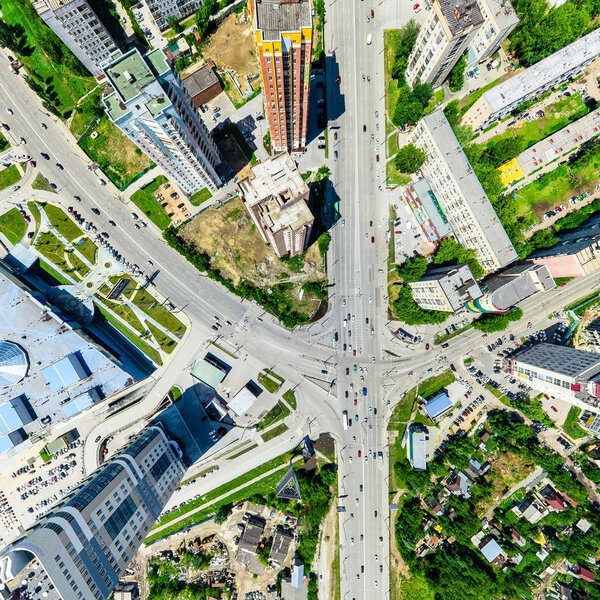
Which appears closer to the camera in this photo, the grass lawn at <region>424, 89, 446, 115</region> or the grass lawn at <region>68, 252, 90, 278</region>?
the grass lawn at <region>68, 252, 90, 278</region>

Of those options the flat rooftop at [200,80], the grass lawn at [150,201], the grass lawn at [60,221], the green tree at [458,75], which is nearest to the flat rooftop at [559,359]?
the green tree at [458,75]

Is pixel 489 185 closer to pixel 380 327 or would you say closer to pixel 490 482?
pixel 380 327

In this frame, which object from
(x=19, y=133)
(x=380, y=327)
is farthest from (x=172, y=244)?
(x=380, y=327)

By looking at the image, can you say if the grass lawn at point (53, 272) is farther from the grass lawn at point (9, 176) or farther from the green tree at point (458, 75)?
the green tree at point (458, 75)

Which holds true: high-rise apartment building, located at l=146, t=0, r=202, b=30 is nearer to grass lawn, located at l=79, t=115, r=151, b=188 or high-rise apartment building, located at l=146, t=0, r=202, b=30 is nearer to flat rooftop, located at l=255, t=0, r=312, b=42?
grass lawn, located at l=79, t=115, r=151, b=188

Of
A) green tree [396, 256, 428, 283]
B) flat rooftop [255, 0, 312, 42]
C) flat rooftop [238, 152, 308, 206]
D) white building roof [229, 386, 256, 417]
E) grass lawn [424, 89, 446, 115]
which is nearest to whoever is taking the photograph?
flat rooftop [255, 0, 312, 42]

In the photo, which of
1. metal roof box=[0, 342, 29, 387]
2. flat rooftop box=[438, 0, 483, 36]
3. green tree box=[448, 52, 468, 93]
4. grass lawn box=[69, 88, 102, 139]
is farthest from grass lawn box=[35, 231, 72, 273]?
green tree box=[448, 52, 468, 93]

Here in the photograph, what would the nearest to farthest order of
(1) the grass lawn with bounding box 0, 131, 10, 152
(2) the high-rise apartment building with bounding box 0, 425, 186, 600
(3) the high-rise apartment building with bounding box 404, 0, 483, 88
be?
(2) the high-rise apartment building with bounding box 0, 425, 186, 600 < (3) the high-rise apartment building with bounding box 404, 0, 483, 88 < (1) the grass lawn with bounding box 0, 131, 10, 152
